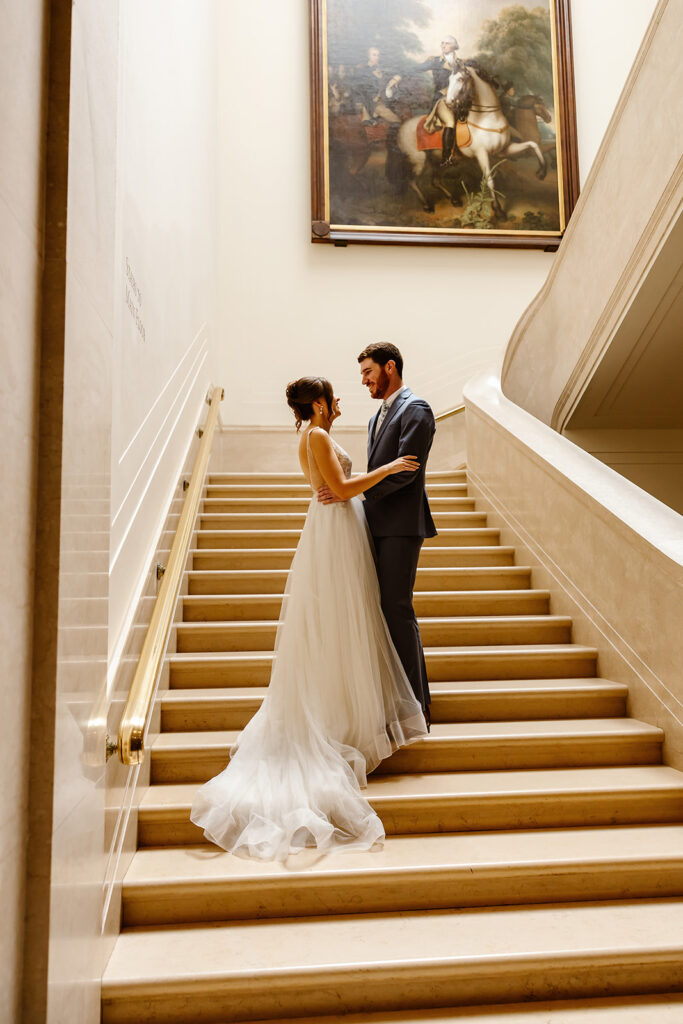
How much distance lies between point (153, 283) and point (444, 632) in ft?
7.70

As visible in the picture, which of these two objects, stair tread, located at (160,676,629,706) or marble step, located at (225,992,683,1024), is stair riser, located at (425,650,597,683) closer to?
stair tread, located at (160,676,629,706)

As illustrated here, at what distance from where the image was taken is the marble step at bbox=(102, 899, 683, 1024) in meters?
2.12

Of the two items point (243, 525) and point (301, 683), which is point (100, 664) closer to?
point (301, 683)

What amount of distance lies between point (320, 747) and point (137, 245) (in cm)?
227

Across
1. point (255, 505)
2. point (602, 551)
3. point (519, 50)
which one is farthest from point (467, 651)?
point (519, 50)

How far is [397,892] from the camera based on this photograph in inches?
98.0

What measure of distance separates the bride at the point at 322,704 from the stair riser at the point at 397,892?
0.52 ft

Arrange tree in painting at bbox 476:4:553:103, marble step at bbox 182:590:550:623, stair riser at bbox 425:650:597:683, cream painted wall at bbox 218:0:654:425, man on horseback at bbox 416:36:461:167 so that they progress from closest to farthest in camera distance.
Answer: stair riser at bbox 425:650:597:683
marble step at bbox 182:590:550:623
cream painted wall at bbox 218:0:654:425
man on horseback at bbox 416:36:461:167
tree in painting at bbox 476:4:553:103

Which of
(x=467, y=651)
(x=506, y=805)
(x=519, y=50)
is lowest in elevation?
(x=506, y=805)

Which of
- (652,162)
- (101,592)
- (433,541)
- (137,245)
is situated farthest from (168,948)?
(652,162)

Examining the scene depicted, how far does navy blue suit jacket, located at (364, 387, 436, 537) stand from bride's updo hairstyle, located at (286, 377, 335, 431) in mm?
347

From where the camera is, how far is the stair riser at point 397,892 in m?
2.43

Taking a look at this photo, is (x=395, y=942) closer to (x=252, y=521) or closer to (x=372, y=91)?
(x=252, y=521)

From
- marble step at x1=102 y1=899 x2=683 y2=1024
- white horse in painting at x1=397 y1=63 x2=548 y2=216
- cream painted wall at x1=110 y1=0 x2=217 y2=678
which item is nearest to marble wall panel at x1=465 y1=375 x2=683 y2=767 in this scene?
marble step at x1=102 y1=899 x2=683 y2=1024
